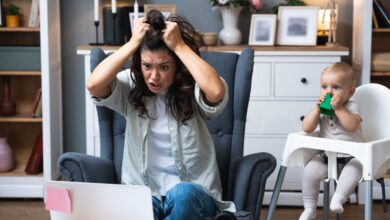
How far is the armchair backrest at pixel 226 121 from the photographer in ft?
8.14

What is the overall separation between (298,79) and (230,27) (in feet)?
1.81

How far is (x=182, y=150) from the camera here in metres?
2.19

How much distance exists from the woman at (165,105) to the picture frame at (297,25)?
150 centimetres

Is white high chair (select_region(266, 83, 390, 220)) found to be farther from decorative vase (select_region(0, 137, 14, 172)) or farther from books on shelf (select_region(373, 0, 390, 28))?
decorative vase (select_region(0, 137, 14, 172))

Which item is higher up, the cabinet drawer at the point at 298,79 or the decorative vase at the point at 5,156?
the cabinet drawer at the point at 298,79

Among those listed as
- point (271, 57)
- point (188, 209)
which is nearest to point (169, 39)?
point (188, 209)

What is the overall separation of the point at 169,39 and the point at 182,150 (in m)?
0.39

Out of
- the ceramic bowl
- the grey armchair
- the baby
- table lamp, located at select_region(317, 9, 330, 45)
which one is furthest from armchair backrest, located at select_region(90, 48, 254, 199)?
table lamp, located at select_region(317, 9, 330, 45)

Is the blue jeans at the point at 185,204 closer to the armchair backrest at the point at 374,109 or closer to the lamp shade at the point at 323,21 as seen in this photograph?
the armchair backrest at the point at 374,109

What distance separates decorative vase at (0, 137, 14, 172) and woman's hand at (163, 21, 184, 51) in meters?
2.11

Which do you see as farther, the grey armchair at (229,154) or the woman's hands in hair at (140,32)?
the grey armchair at (229,154)

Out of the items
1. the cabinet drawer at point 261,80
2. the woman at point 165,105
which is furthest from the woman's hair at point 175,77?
the cabinet drawer at point 261,80

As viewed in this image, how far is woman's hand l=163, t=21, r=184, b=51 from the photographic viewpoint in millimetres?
2062

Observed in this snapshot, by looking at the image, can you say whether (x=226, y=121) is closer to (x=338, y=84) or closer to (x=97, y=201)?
(x=338, y=84)
